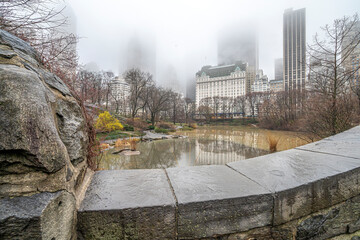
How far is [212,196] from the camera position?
109cm

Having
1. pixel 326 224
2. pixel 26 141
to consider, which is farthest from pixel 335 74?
pixel 26 141

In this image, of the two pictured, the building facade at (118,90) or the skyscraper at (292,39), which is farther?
the skyscraper at (292,39)

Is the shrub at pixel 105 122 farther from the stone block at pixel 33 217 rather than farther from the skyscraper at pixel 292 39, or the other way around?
the skyscraper at pixel 292 39

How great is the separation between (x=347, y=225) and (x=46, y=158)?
7.92 ft

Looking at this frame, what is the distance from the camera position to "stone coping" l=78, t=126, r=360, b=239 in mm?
973

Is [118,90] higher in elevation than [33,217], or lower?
higher

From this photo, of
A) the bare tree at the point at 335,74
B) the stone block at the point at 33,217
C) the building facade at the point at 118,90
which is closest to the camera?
the stone block at the point at 33,217

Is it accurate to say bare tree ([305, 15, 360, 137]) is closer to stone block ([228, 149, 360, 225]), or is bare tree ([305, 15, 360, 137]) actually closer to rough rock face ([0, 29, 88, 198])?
stone block ([228, 149, 360, 225])

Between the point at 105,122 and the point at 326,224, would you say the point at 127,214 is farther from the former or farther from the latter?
the point at 105,122

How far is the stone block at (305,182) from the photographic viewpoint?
120cm

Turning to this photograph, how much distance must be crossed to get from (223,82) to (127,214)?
308ft

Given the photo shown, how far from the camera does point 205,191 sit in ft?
3.82

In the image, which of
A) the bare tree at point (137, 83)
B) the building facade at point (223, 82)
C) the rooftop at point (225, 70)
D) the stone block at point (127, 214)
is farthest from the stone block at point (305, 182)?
the rooftop at point (225, 70)

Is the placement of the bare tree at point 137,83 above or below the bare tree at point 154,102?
above
